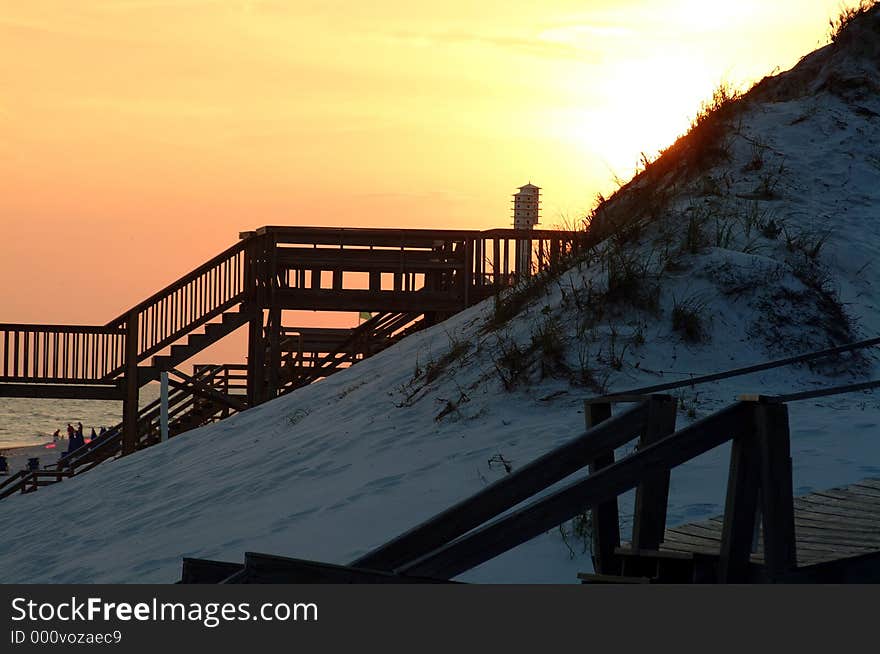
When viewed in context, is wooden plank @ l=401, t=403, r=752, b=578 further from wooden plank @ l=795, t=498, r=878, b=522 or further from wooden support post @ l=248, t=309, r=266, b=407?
wooden support post @ l=248, t=309, r=266, b=407

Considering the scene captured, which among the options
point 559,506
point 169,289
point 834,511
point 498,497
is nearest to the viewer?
point 559,506

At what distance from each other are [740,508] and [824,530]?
1.33m

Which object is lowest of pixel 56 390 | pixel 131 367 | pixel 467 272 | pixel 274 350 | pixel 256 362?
pixel 56 390

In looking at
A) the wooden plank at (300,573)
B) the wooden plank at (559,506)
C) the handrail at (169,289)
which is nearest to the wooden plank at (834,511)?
the wooden plank at (559,506)

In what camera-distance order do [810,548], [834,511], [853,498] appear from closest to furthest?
[810,548]
[834,511]
[853,498]

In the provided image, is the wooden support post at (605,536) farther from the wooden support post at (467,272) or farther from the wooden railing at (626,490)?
the wooden support post at (467,272)

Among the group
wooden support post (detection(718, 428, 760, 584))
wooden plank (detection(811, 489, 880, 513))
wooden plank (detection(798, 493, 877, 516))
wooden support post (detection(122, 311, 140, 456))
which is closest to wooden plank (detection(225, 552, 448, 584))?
wooden support post (detection(718, 428, 760, 584))

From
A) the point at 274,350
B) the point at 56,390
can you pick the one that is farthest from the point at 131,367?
the point at 274,350

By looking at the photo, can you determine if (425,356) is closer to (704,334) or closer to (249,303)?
(704,334)

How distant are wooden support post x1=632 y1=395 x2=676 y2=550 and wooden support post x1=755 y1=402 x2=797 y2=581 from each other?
0.90 metres

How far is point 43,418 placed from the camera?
121562mm

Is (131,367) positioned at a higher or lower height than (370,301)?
lower

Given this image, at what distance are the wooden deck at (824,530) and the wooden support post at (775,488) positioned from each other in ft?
0.57

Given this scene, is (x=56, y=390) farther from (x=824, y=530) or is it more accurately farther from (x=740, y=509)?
(x=740, y=509)
